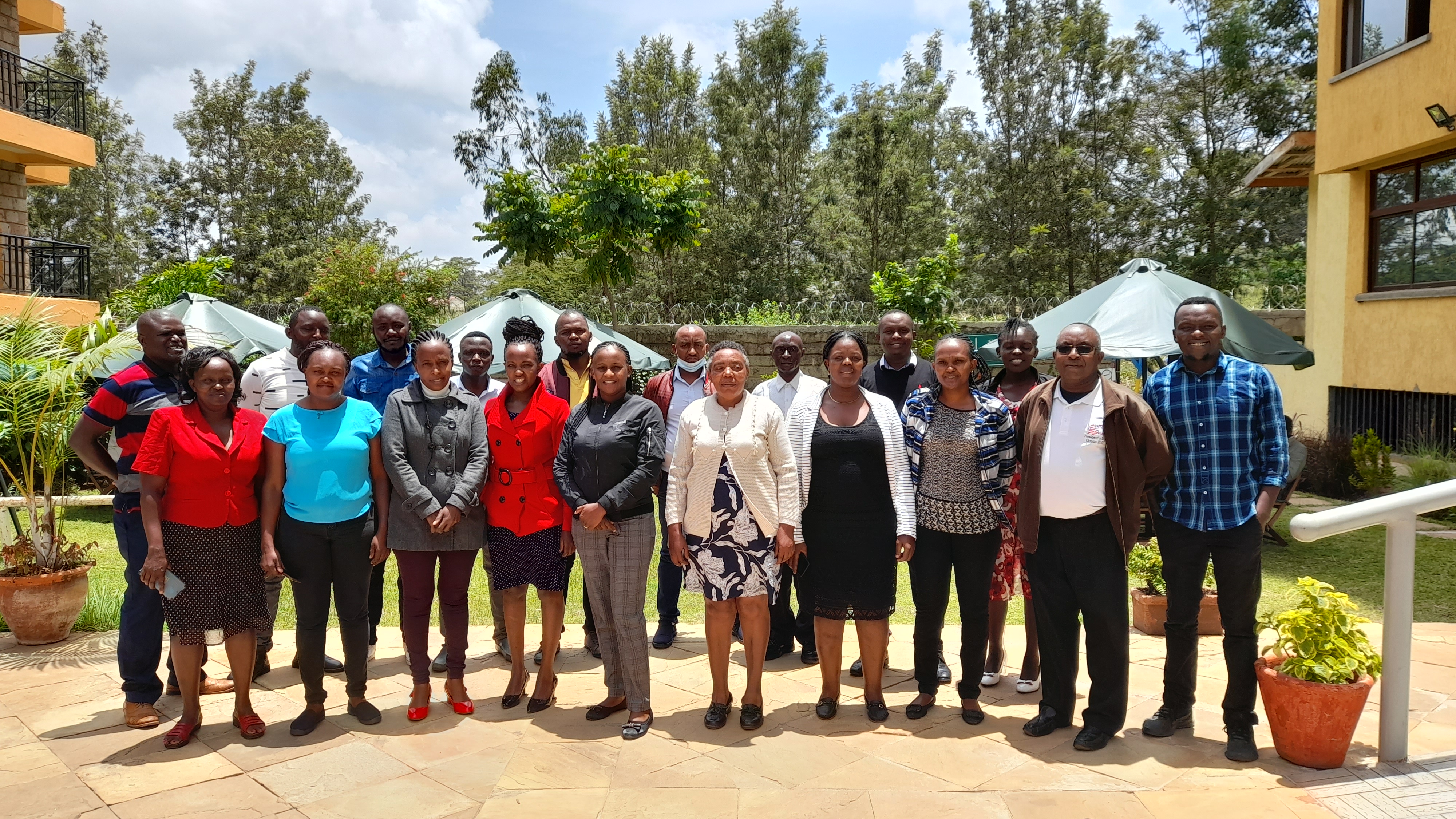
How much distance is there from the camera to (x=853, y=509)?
4312mm

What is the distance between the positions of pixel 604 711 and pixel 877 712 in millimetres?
1305

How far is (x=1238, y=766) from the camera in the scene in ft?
12.6

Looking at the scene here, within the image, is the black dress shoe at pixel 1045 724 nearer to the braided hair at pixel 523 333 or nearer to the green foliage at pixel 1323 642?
the green foliage at pixel 1323 642

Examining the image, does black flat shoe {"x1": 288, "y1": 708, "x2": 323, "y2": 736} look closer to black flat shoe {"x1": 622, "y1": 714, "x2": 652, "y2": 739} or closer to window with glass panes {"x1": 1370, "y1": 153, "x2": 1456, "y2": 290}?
black flat shoe {"x1": 622, "y1": 714, "x2": 652, "y2": 739}

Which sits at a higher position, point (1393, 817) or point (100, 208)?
point (100, 208)

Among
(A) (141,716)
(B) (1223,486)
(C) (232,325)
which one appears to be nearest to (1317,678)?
(B) (1223,486)

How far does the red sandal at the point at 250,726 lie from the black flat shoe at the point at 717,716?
6.67 feet

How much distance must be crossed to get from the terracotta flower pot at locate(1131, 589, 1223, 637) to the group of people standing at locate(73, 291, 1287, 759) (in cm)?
148

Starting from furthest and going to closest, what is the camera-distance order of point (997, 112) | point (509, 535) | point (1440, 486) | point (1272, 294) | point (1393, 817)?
point (997, 112) → point (1272, 294) → point (509, 535) → point (1440, 486) → point (1393, 817)

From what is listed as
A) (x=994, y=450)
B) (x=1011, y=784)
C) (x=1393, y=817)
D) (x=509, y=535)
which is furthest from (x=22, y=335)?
(x=1393, y=817)

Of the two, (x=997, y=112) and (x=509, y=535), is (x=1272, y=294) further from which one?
(x=509, y=535)

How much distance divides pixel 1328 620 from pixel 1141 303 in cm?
548

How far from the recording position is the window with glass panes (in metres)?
10.9

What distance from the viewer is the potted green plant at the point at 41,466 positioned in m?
5.67
